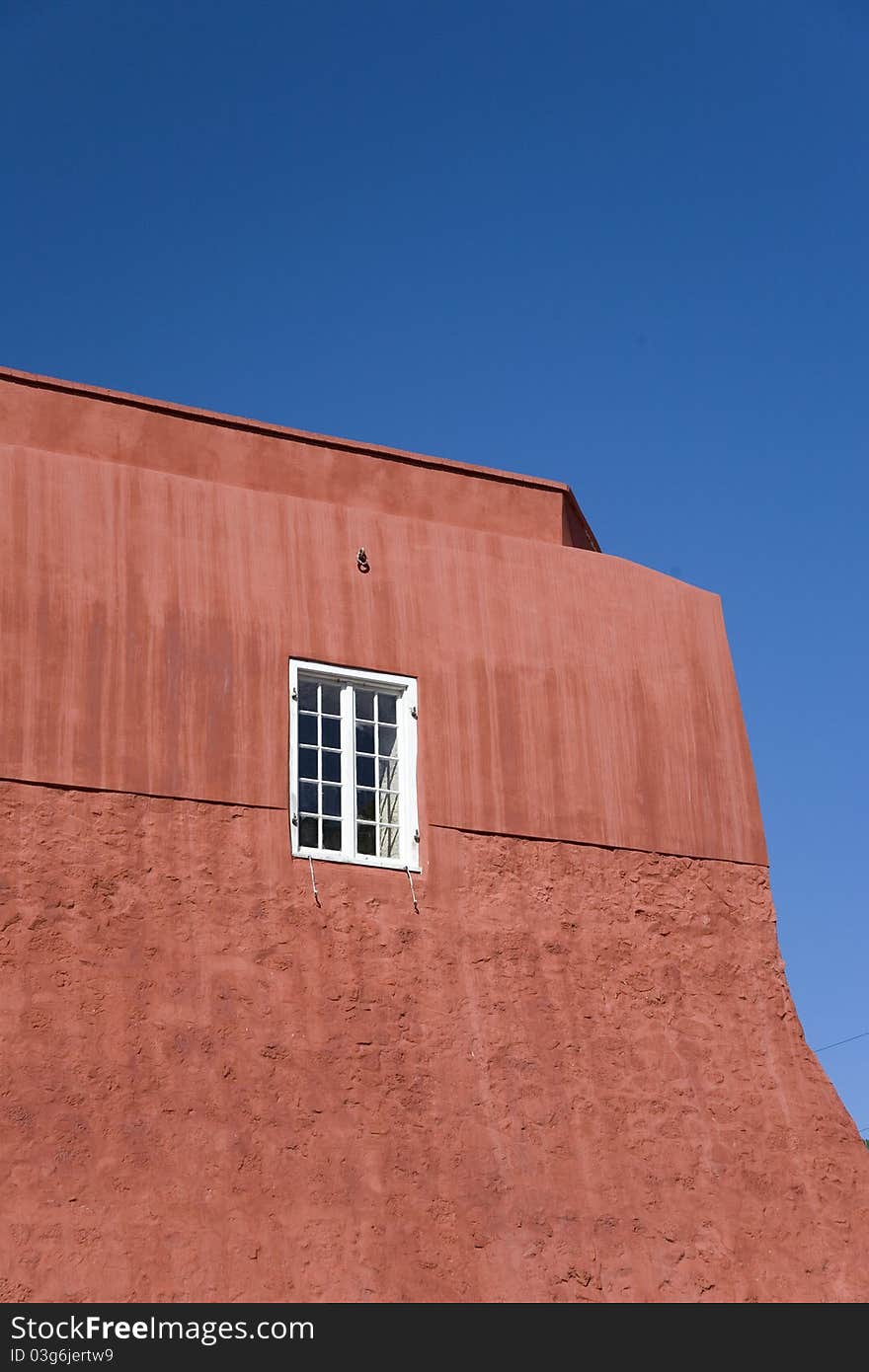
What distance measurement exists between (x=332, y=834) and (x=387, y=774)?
0.66 m

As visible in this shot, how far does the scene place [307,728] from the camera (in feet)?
37.3

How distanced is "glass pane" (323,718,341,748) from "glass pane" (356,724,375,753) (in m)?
0.17

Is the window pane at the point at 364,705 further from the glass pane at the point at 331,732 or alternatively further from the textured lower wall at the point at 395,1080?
the textured lower wall at the point at 395,1080

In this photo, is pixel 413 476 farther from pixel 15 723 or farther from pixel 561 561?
pixel 15 723

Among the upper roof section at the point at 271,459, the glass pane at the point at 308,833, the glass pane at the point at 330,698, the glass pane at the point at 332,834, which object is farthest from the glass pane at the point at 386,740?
the upper roof section at the point at 271,459

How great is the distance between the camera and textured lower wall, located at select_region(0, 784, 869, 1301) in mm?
9445

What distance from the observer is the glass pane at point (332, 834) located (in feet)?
36.6

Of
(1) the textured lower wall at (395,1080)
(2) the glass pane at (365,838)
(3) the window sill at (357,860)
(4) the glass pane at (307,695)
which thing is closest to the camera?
(1) the textured lower wall at (395,1080)

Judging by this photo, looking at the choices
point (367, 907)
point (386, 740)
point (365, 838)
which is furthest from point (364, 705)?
point (367, 907)

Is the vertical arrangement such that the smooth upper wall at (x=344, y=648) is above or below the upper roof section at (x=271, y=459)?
below

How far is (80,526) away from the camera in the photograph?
432 inches

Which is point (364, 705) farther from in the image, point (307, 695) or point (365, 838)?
point (365, 838)
